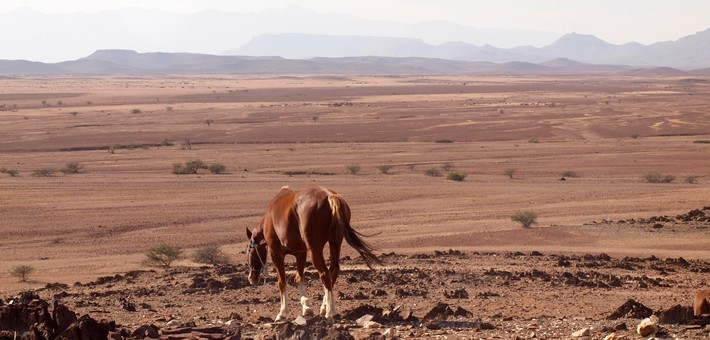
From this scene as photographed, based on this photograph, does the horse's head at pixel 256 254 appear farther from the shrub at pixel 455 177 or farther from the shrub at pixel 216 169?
the shrub at pixel 216 169

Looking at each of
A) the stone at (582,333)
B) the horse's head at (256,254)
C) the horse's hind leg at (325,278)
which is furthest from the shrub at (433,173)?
the stone at (582,333)

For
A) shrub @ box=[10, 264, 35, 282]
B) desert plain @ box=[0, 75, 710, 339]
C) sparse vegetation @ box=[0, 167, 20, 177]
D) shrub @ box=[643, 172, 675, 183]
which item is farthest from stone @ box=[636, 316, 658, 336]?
sparse vegetation @ box=[0, 167, 20, 177]

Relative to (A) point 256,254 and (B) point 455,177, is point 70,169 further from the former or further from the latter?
(A) point 256,254

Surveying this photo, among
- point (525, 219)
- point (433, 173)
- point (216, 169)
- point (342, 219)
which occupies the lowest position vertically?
point (433, 173)

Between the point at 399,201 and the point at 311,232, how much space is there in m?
23.3

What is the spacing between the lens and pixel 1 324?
9.70 metres

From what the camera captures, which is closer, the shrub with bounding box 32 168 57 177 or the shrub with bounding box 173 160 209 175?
the shrub with bounding box 32 168 57 177

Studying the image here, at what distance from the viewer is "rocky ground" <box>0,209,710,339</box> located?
32.0 feet

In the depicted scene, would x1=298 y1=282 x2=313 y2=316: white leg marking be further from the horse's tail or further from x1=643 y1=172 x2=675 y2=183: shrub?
x1=643 y1=172 x2=675 y2=183: shrub

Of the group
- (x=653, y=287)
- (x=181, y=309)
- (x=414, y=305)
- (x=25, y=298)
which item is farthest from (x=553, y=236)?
(x=25, y=298)

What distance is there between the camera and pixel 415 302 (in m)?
13.2

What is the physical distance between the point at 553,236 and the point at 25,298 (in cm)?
1591

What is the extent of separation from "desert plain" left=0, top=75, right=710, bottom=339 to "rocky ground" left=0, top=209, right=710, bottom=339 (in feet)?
0.26

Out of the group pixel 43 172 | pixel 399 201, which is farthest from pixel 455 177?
pixel 43 172
